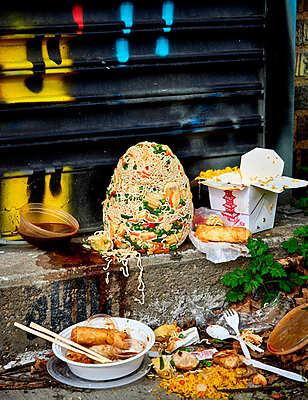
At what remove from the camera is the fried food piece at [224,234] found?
4.61 metres

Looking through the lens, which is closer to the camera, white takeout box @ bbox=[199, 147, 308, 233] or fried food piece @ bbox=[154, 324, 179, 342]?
fried food piece @ bbox=[154, 324, 179, 342]

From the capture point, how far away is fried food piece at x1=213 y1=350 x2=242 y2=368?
3873mm

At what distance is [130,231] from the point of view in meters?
4.45

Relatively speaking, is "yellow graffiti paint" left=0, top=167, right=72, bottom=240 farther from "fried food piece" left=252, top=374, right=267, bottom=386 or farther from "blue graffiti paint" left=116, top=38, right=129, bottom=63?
"fried food piece" left=252, top=374, right=267, bottom=386

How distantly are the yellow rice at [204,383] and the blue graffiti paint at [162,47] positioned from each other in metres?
2.77

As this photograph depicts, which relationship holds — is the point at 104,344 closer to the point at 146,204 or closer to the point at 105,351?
the point at 105,351

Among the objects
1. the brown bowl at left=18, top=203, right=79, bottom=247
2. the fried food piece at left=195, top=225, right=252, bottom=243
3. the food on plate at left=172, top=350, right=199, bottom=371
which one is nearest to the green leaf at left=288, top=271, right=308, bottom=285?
the fried food piece at left=195, top=225, right=252, bottom=243

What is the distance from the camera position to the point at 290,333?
4121 millimetres

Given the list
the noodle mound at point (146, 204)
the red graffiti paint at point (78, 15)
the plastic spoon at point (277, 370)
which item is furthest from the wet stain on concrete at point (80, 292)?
the red graffiti paint at point (78, 15)

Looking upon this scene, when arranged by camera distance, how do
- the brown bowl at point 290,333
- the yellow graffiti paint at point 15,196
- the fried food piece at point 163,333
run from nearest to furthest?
the brown bowl at point 290,333
the fried food piece at point 163,333
the yellow graffiti paint at point 15,196

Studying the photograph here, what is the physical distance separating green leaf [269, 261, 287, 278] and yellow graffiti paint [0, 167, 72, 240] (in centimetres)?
186

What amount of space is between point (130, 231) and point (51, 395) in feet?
4.41

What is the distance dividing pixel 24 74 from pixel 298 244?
106 inches

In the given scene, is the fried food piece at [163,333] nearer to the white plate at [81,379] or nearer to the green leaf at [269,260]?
the white plate at [81,379]
